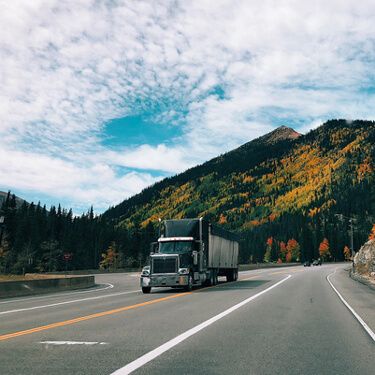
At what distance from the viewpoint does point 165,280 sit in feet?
83.1

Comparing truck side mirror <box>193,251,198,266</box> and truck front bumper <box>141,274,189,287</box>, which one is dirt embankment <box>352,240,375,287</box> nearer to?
truck side mirror <box>193,251,198,266</box>

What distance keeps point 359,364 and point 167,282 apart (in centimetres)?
1871

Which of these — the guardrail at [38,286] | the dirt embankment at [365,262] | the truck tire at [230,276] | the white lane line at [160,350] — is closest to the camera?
the white lane line at [160,350]

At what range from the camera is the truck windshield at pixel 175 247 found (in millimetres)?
26562

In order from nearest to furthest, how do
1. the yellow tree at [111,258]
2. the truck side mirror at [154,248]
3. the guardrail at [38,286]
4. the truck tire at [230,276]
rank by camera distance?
the guardrail at [38,286], the truck side mirror at [154,248], the truck tire at [230,276], the yellow tree at [111,258]

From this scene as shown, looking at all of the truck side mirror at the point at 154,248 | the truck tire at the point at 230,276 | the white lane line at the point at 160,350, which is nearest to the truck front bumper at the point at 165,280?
the truck side mirror at the point at 154,248

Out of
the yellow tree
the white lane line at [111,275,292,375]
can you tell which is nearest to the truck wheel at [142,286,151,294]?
the white lane line at [111,275,292,375]

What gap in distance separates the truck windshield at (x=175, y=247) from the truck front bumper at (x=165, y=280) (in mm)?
1579

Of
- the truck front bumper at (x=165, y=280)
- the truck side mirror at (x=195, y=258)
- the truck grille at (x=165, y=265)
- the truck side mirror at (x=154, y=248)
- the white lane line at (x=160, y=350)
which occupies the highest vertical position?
the truck side mirror at (x=154, y=248)

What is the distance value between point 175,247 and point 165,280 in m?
2.17

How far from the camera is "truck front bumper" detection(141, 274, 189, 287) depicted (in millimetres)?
25172

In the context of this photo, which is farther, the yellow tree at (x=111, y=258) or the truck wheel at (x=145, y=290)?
the yellow tree at (x=111, y=258)

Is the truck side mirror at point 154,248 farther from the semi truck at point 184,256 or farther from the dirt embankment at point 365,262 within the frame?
the dirt embankment at point 365,262

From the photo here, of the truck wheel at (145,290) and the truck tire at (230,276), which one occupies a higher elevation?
the truck tire at (230,276)
